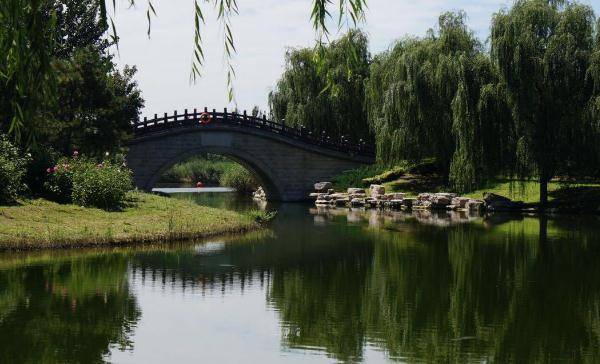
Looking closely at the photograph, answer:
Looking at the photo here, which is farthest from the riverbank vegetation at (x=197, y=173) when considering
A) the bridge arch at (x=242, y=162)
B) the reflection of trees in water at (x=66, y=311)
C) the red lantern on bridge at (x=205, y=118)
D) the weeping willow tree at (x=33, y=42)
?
the weeping willow tree at (x=33, y=42)

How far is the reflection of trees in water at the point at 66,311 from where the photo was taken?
1073cm

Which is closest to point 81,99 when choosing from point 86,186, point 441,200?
point 86,186

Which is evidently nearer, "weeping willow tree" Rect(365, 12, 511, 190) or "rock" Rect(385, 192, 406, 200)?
"weeping willow tree" Rect(365, 12, 511, 190)

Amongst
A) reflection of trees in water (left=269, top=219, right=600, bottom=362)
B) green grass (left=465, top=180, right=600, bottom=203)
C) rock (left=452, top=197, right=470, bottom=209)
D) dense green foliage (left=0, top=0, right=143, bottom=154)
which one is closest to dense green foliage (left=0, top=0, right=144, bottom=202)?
dense green foliage (left=0, top=0, right=143, bottom=154)

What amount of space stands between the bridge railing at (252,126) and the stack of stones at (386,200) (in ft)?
7.51

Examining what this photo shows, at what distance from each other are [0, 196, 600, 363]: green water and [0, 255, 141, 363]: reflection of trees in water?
0.10 feet

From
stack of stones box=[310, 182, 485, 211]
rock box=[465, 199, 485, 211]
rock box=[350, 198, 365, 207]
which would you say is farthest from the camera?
rock box=[350, 198, 365, 207]

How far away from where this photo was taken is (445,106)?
37219mm

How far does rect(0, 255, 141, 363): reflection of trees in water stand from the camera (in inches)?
423

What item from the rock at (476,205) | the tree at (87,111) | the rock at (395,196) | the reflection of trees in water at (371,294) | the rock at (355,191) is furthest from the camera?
the rock at (355,191)

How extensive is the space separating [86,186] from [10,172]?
2442 mm

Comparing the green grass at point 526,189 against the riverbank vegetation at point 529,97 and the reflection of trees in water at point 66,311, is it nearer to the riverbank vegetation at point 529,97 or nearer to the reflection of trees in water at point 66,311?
the riverbank vegetation at point 529,97

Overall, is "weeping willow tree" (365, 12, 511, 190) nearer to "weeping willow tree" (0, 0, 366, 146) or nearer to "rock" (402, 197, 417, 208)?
"rock" (402, 197, 417, 208)

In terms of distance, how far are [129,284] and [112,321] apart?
3.12m
